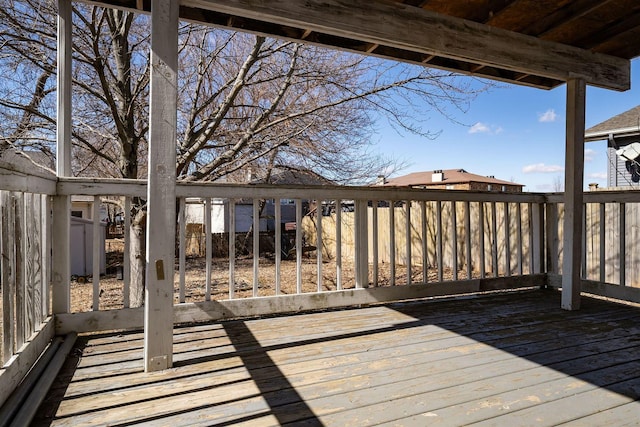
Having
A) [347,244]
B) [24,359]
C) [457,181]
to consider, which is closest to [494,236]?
[24,359]

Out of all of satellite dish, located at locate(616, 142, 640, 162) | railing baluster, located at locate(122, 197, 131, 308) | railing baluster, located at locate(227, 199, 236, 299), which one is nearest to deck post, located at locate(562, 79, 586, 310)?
railing baluster, located at locate(227, 199, 236, 299)

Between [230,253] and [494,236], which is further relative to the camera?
[494,236]

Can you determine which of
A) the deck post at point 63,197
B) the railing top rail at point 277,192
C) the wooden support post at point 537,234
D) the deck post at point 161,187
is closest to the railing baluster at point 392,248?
the railing top rail at point 277,192

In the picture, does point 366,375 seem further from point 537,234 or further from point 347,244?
point 347,244

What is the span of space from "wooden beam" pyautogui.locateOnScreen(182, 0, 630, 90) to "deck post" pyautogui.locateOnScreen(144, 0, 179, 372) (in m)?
0.27

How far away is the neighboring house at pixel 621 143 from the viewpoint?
9.02 metres

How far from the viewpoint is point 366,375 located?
5.82 feet

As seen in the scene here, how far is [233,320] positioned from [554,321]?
2.20 meters

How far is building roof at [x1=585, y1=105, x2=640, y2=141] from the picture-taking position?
9.05 m

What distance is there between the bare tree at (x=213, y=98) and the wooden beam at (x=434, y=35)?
2.75 meters

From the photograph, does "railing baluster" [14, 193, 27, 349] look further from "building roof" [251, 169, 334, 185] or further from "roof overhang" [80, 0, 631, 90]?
"building roof" [251, 169, 334, 185]

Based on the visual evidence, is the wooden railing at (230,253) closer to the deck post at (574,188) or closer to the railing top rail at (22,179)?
the railing top rail at (22,179)

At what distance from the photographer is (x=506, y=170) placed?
2498 centimetres

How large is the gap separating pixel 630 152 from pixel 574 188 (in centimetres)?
777
